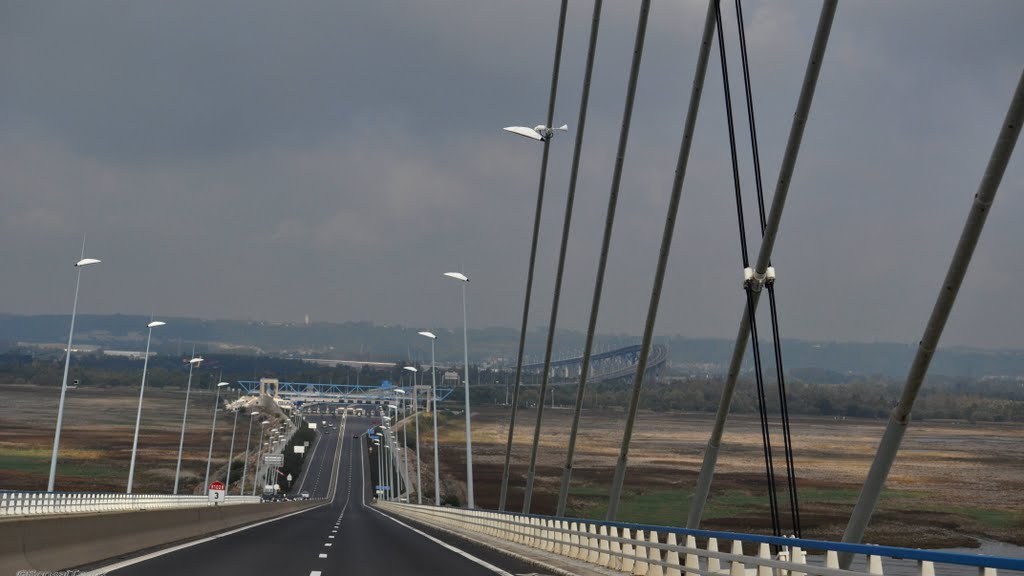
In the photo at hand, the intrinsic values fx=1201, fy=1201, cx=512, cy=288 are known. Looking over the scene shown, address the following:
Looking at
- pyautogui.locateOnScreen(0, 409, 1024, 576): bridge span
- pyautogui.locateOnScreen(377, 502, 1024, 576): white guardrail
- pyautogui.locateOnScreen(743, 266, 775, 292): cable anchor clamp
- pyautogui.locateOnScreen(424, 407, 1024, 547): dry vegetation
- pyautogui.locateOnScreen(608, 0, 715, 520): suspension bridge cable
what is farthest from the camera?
pyautogui.locateOnScreen(424, 407, 1024, 547): dry vegetation

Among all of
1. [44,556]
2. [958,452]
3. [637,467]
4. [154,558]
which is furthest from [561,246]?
[958,452]

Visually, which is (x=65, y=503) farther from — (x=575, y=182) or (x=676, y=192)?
(x=676, y=192)

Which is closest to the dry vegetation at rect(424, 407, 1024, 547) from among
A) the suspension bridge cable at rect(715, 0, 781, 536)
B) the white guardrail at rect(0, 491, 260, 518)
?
the white guardrail at rect(0, 491, 260, 518)

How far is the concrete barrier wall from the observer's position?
16938 mm

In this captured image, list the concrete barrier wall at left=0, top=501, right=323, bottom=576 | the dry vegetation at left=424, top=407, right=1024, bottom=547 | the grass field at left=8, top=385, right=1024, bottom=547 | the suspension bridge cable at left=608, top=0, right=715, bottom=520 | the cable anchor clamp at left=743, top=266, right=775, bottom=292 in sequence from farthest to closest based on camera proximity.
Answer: the grass field at left=8, top=385, right=1024, bottom=547
the dry vegetation at left=424, top=407, right=1024, bottom=547
the suspension bridge cable at left=608, top=0, right=715, bottom=520
the cable anchor clamp at left=743, top=266, right=775, bottom=292
the concrete barrier wall at left=0, top=501, right=323, bottom=576

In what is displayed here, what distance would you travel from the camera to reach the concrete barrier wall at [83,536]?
16.9 metres

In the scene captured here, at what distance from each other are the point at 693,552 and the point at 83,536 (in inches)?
415

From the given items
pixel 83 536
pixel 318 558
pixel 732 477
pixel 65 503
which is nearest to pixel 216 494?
pixel 65 503

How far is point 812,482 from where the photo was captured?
131 metres

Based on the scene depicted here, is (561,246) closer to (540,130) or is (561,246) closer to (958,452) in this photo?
(540,130)

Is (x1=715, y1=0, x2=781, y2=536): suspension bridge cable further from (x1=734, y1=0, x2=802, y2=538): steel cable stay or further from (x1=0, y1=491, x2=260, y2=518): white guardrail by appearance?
(x1=0, y1=491, x2=260, y2=518): white guardrail

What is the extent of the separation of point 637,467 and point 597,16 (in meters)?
119

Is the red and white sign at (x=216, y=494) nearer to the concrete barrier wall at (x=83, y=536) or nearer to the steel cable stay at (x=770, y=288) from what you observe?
the concrete barrier wall at (x=83, y=536)

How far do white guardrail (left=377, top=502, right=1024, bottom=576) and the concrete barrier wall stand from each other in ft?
32.3
